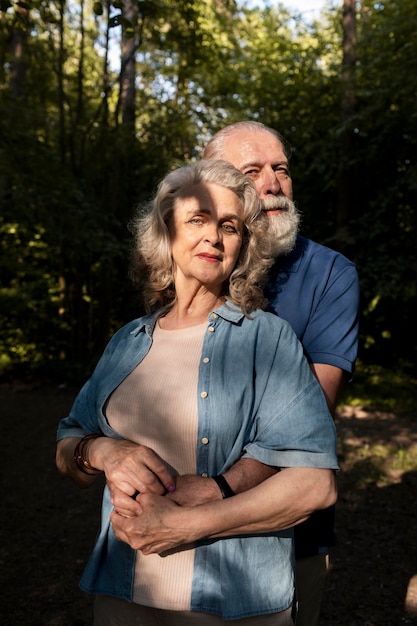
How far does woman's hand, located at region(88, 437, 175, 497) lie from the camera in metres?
1.47

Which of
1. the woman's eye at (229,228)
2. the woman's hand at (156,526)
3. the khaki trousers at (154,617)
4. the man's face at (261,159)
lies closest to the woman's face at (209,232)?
the woman's eye at (229,228)

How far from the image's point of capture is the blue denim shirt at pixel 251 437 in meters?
1.51

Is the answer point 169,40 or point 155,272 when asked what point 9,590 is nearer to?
point 155,272

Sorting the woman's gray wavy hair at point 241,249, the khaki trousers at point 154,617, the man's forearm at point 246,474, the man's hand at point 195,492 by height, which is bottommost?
the khaki trousers at point 154,617

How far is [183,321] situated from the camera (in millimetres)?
1815

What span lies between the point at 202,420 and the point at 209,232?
1.74 ft

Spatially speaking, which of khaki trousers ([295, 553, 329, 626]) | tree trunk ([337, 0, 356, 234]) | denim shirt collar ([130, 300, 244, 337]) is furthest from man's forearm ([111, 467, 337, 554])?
tree trunk ([337, 0, 356, 234])

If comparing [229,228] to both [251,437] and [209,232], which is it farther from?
[251,437]

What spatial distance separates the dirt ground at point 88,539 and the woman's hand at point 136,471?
2.86 m

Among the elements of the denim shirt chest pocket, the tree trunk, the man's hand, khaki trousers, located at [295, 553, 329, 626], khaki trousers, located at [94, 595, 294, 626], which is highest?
the tree trunk

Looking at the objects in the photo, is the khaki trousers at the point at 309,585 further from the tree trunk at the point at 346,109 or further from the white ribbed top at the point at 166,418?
the tree trunk at the point at 346,109

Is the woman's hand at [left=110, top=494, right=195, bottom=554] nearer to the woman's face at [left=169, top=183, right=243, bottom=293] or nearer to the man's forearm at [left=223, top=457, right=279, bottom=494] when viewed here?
the man's forearm at [left=223, top=457, right=279, bottom=494]

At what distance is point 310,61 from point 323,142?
5.03 ft

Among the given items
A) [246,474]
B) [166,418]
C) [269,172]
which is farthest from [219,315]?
[269,172]
